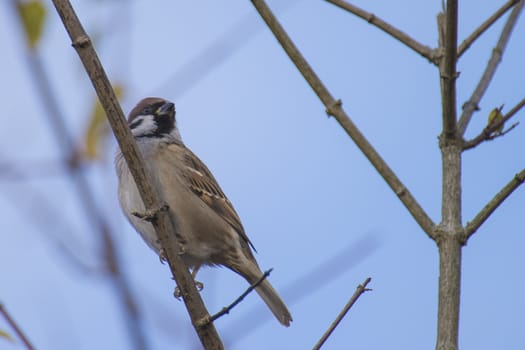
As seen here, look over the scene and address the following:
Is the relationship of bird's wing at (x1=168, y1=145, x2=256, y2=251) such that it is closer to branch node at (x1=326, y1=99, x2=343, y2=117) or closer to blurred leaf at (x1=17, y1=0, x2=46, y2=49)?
branch node at (x1=326, y1=99, x2=343, y2=117)

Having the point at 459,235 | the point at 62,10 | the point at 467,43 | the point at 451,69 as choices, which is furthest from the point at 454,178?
the point at 62,10

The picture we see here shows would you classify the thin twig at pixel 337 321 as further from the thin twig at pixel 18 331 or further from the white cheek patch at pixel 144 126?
the white cheek patch at pixel 144 126

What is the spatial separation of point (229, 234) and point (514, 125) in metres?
2.66

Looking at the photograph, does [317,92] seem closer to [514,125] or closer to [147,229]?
[514,125]

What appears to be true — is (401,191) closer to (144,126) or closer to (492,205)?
(492,205)

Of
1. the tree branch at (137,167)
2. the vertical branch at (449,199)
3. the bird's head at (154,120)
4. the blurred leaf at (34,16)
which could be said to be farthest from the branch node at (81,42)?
the bird's head at (154,120)

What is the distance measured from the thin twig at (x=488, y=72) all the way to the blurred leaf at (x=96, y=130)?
3.93ft

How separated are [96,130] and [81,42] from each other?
10.3 inches

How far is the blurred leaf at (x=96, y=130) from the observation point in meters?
2.01

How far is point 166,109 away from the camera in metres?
5.70

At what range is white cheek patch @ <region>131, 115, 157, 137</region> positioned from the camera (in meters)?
5.54

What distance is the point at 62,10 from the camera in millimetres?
2133

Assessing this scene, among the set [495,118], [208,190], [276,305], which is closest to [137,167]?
[495,118]

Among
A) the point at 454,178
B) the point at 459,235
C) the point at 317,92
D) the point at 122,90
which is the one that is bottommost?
the point at 459,235
